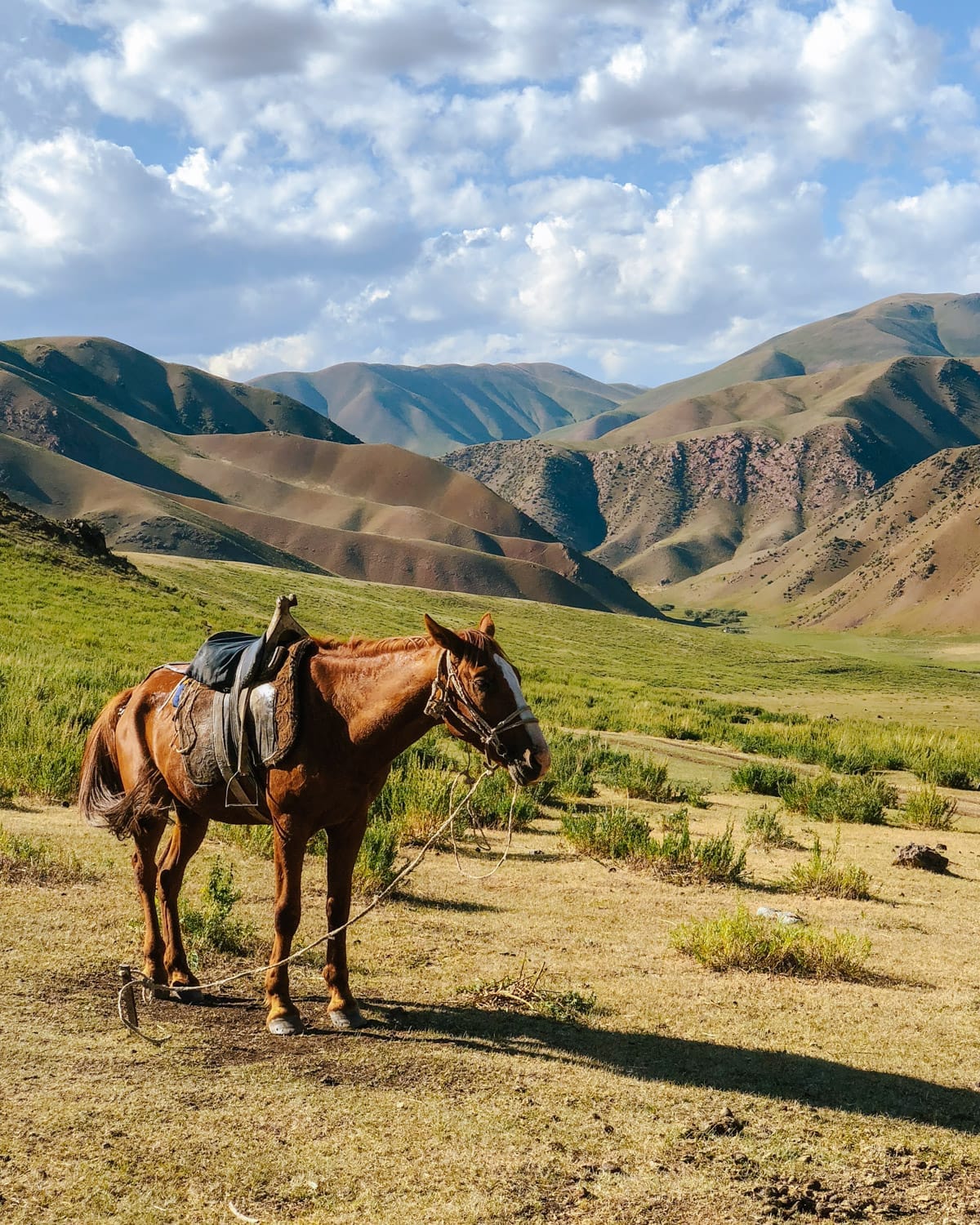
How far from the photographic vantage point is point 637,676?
54.5 meters

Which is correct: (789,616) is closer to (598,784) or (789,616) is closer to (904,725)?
(904,725)

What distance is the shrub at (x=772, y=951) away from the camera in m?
7.65

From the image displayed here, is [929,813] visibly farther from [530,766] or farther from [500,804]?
[530,766]

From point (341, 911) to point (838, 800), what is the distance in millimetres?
11750

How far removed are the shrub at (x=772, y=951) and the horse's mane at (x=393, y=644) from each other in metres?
3.18

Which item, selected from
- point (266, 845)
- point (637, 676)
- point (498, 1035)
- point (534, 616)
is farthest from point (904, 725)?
point (534, 616)

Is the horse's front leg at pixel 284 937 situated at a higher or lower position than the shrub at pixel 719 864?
higher

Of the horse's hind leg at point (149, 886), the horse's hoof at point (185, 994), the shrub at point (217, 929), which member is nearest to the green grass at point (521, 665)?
the shrub at point (217, 929)

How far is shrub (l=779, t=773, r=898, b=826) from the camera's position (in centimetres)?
1585

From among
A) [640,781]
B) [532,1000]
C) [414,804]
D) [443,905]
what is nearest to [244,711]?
[532,1000]

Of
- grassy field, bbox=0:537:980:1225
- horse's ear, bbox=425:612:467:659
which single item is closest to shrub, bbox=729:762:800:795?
grassy field, bbox=0:537:980:1225

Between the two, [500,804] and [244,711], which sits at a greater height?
[244,711]

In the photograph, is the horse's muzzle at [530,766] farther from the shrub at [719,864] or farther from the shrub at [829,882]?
the shrub at [829,882]

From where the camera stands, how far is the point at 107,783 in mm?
7012
